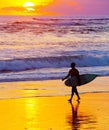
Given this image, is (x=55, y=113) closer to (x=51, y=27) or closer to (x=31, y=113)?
(x=31, y=113)

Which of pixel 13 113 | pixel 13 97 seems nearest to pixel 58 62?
pixel 13 97

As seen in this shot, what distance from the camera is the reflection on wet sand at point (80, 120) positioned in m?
13.3

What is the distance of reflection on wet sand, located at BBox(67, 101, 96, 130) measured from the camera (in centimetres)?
1328

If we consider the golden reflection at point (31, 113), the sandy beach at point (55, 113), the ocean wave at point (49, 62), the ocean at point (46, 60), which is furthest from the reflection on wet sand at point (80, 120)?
the ocean wave at point (49, 62)

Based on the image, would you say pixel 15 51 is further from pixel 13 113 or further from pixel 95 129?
pixel 95 129

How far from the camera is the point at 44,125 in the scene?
13.5 metres

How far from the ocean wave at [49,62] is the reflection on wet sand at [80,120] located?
60.2ft

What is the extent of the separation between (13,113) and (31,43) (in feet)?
131

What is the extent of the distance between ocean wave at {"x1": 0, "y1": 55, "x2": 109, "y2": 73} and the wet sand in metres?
15.2

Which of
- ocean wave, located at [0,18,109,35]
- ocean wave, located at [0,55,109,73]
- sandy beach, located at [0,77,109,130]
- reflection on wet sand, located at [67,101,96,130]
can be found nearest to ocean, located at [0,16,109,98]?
ocean wave, located at [0,55,109,73]

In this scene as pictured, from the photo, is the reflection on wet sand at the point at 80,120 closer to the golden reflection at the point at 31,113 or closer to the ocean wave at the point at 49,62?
the golden reflection at the point at 31,113

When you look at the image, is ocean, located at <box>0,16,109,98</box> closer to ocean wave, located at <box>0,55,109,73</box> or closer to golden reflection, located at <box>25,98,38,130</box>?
ocean wave, located at <box>0,55,109,73</box>

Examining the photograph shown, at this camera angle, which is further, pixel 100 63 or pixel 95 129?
pixel 100 63

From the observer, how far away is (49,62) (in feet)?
127
